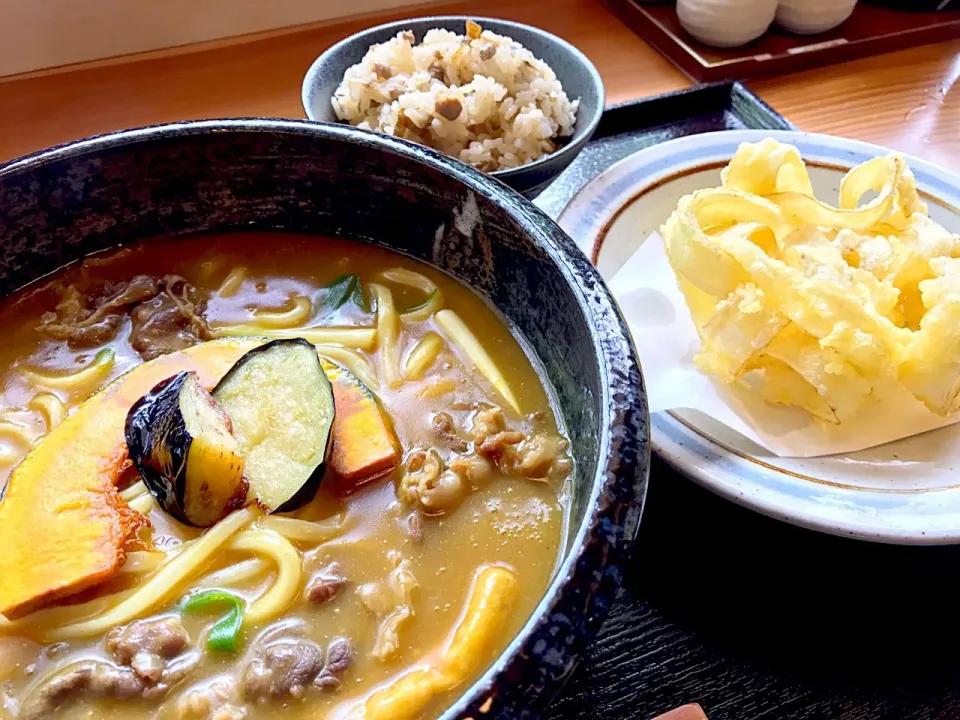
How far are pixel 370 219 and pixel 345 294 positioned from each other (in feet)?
0.49

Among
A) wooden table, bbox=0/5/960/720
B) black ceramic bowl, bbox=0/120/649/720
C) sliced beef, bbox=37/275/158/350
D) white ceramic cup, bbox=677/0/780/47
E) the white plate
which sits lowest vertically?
wooden table, bbox=0/5/960/720

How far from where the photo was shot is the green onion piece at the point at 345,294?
4.65 feet

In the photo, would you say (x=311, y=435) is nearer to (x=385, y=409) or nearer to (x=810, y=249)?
(x=385, y=409)

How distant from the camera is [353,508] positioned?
3.65 ft

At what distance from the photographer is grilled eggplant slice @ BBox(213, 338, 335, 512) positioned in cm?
108

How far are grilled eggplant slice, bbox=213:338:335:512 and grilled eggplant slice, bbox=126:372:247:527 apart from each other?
3 centimetres

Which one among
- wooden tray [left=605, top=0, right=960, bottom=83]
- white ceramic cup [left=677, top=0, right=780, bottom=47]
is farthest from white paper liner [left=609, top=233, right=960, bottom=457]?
white ceramic cup [left=677, top=0, right=780, bottom=47]

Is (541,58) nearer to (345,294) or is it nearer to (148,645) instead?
(345,294)

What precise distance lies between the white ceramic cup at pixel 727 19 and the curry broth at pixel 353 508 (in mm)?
2036

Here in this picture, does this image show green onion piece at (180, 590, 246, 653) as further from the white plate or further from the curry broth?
the white plate

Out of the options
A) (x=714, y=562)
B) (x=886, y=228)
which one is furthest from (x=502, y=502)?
(x=886, y=228)

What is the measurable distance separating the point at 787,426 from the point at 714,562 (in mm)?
361

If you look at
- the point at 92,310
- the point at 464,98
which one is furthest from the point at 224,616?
the point at 464,98

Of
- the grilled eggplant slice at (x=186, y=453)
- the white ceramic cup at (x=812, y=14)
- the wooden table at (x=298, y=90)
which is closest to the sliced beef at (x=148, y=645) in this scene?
Answer: the grilled eggplant slice at (x=186, y=453)
